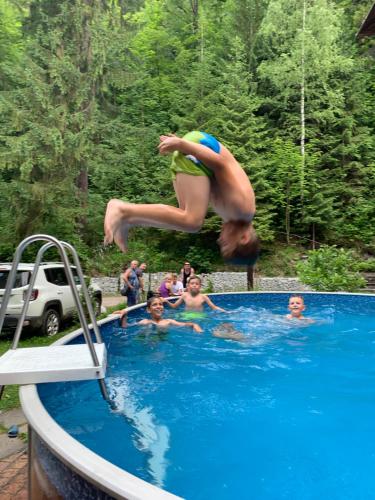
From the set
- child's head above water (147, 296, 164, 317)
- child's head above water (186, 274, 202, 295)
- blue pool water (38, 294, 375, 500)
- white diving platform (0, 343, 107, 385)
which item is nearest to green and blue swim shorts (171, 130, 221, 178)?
white diving platform (0, 343, 107, 385)

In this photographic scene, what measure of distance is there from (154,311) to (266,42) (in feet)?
70.1

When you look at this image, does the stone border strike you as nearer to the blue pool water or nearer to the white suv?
the white suv

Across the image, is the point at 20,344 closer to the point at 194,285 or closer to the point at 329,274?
the point at 194,285

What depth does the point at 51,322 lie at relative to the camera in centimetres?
885

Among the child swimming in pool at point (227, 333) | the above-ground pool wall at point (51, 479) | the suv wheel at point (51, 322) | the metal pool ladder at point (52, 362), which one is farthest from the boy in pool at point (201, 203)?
the suv wheel at point (51, 322)

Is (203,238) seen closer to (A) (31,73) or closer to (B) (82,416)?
(A) (31,73)

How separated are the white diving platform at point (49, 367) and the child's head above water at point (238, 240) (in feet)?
4.40

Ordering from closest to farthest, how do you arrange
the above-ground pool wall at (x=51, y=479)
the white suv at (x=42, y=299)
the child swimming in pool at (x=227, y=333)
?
1. the above-ground pool wall at (x=51, y=479)
2. the child swimming in pool at (x=227, y=333)
3. the white suv at (x=42, y=299)

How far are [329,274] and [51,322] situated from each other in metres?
7.28

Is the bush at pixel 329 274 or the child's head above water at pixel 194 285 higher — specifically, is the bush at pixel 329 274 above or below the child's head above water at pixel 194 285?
below

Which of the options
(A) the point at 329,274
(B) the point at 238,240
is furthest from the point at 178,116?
(B) the point at 238,240

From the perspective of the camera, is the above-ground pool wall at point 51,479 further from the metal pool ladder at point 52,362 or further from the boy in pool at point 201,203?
the boy in pool at point 201,203

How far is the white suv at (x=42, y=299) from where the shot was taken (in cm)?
821

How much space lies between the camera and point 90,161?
58.9 feet
